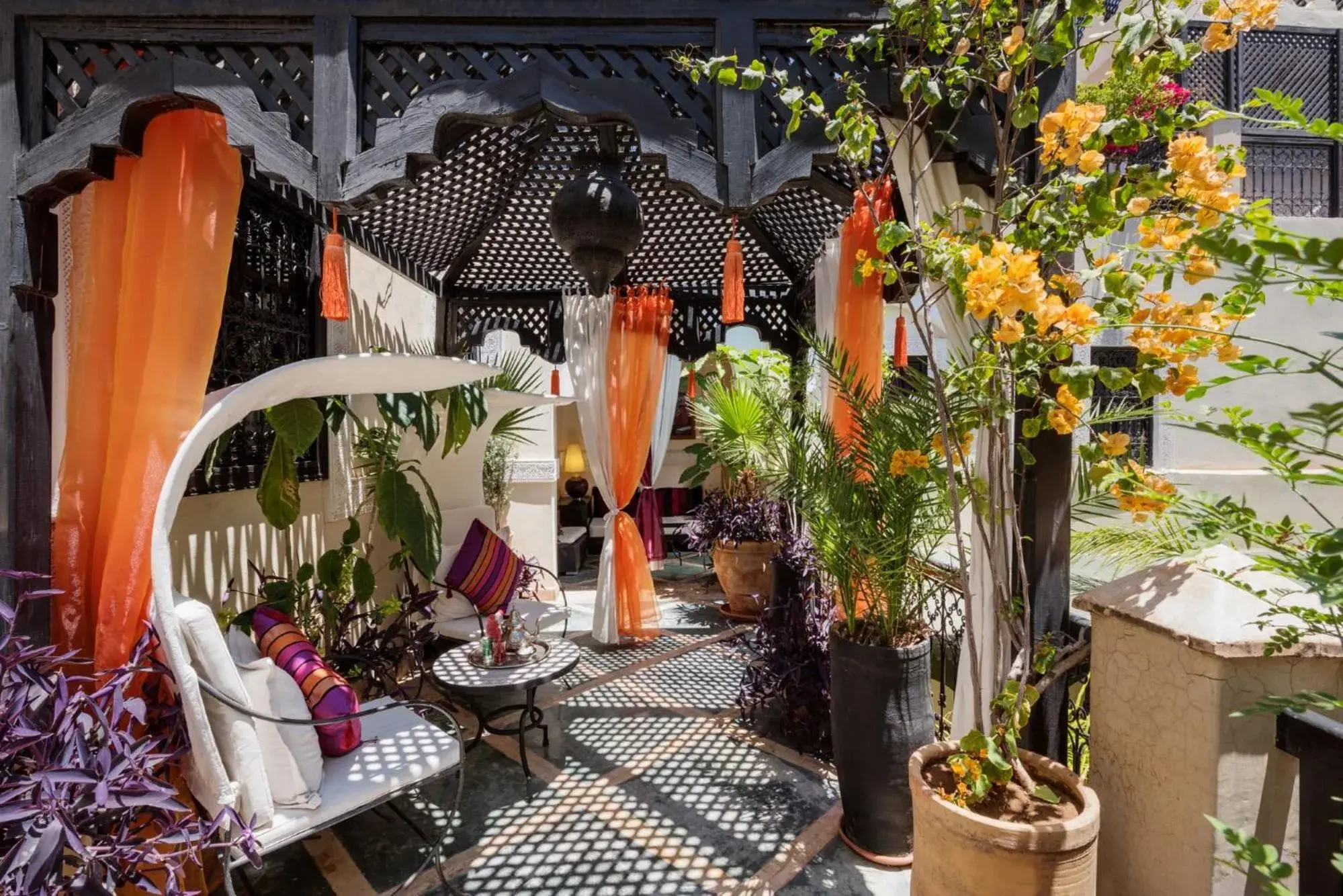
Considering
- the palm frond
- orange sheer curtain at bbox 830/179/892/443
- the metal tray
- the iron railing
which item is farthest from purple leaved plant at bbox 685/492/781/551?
the iron railing

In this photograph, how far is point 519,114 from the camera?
1.82 meters

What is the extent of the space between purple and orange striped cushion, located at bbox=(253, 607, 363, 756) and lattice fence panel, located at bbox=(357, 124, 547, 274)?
2042mm

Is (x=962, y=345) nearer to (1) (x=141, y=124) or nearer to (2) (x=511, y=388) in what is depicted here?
(1) (x=141, y=124)

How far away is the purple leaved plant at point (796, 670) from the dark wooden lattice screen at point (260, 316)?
256 centimetres

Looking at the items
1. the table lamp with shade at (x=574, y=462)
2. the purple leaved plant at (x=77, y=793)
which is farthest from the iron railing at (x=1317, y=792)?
the table lamp with shade at (x=574, y=462)

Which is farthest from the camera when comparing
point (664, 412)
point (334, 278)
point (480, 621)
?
point (664, 412)

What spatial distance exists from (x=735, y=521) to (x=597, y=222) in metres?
3.46

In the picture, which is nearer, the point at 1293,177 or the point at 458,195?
the point at 458,195

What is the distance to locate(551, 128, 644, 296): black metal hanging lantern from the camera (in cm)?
237

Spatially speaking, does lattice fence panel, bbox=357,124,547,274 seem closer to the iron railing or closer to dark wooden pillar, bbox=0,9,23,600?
dark wooden pillar, bbox=0,9,23,600

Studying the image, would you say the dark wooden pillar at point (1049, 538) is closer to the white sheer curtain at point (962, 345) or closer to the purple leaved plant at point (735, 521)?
the white sheer curtain at point (962, 345)

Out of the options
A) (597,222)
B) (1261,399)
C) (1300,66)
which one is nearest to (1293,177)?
(1300,66)

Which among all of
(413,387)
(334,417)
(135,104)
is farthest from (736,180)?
(334,417)

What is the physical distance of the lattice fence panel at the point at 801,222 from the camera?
367cm
